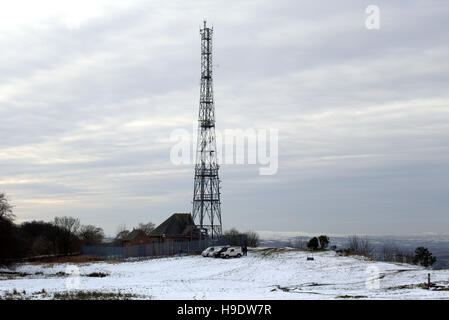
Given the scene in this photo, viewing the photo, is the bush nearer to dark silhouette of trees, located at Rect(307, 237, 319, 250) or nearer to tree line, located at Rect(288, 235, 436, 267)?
tree line, located at Rect(288, 235, 436, 267)

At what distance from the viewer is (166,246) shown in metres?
79.7

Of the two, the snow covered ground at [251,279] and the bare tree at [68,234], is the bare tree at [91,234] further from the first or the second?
the snow covered ground at [251,279]

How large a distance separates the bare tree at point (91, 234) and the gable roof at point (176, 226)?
1943 inches

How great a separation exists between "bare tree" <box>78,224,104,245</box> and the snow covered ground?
71805 millimetres

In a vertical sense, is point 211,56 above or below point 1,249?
above

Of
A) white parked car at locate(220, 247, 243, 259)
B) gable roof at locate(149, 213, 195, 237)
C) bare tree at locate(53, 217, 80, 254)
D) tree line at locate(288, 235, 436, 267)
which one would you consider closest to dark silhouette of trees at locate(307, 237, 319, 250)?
tree line at locate(288, 235, 436, 267)

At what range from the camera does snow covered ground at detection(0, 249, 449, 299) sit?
33438 millimetres

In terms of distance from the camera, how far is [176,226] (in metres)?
94.4

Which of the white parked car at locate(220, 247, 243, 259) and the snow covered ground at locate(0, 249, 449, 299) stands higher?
the white parked car at locate(220, 247, 243, 259)

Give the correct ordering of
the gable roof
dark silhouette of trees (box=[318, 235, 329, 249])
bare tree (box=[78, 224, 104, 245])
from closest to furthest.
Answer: dark silhouette of trees (box=[318, 235, 329, 249]) < the gable roof < bare tree (box=[78, 224, 104, 245])

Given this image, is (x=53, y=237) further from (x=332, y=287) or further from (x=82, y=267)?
(x=332, y=287)
